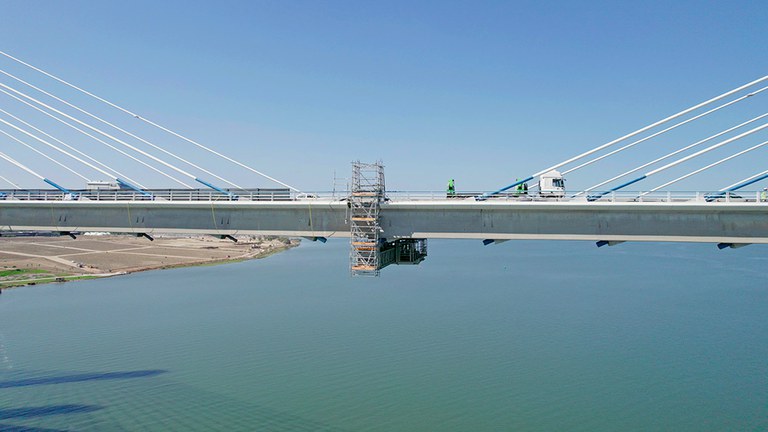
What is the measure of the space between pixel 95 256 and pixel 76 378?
86.0 meters

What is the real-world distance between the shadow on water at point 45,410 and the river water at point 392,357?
13cm

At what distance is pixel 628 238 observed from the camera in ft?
79.8

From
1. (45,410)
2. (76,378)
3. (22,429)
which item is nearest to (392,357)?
(76,378)

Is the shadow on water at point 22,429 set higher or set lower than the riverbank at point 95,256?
lower

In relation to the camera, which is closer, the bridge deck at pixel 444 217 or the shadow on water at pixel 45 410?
the bridge deck at pixel 444 217

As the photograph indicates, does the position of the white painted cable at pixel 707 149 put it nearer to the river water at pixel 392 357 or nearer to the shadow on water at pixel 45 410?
the river water at pixel 392 357

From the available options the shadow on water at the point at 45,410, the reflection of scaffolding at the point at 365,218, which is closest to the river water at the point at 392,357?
the shadow on water at the point at 45,410

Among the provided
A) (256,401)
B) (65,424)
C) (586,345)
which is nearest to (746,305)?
(586,345)

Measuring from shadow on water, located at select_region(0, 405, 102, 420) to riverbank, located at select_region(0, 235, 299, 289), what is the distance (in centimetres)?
3780

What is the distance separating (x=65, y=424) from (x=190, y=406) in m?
6.38

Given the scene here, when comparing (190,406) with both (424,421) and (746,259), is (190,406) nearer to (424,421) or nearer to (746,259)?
(424,421)

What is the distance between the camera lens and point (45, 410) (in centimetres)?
2916

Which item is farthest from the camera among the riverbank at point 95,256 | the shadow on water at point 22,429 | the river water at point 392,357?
the riverbank at point 95,256

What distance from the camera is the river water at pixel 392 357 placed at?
2812 centimetres
